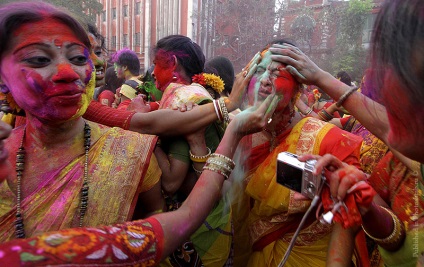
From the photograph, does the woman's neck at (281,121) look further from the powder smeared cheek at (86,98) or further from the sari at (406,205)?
the powder smeared cheek at (86,98)

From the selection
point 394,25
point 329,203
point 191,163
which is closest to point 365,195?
point 329,203

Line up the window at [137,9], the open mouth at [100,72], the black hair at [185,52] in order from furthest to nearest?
the window at [137,9] → the black hair at [185,52] → the open mouth at [100,72]

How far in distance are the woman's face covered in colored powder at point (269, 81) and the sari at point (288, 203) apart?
0.88ft

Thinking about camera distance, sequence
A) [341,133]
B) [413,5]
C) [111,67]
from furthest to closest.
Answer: [111,67] < [341,133] < [413,5]

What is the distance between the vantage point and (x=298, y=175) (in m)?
1.21

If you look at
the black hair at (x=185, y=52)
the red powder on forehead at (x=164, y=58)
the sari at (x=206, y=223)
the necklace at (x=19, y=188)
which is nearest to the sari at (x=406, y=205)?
the sari at (x=206, y=223)

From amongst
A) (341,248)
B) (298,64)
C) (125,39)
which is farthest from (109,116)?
(125,39)

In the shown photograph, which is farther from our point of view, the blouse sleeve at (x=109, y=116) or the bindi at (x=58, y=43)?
the blouse sleeve at (x=109, y=116)

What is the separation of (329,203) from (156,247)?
2.04ft

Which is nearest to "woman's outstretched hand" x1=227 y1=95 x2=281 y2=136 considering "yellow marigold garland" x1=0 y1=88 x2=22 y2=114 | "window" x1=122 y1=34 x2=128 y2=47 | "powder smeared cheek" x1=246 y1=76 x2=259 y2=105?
"powder smeared cheek" x1=246 y1=76 x2=259 y2=105

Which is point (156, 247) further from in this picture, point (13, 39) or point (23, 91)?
point (13, 39)

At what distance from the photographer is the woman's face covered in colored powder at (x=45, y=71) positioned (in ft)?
4.47

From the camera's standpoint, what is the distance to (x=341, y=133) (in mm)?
1966

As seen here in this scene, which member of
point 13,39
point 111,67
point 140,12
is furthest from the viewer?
point 140,12
